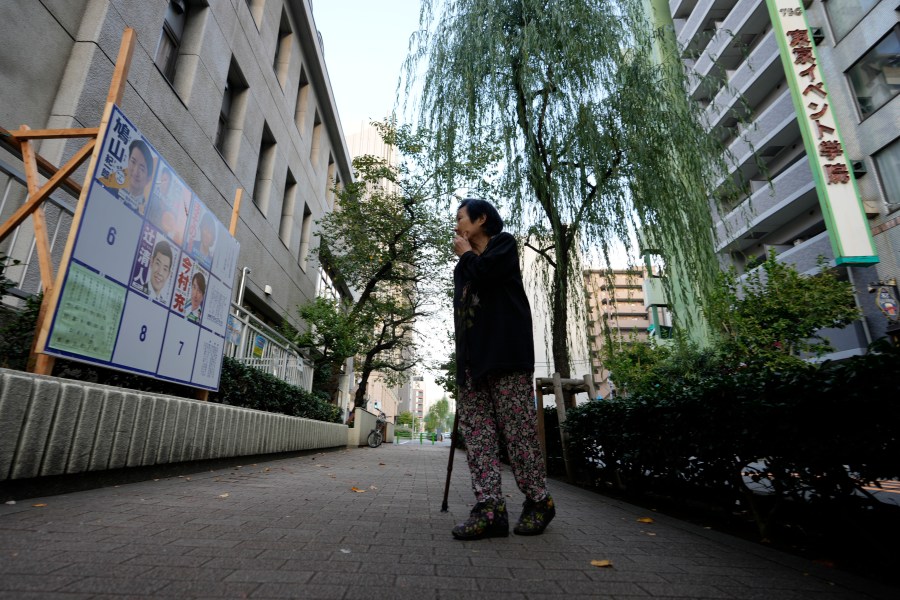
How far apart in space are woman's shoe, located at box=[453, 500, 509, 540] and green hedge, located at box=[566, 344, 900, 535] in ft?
4.69

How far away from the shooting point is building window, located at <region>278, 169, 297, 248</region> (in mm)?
14117

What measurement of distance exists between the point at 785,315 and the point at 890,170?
212 inches

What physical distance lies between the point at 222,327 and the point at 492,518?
4.21 m

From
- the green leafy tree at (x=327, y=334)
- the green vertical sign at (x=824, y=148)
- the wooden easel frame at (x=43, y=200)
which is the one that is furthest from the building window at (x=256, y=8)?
the green vertical sign at (x=824, y=148)

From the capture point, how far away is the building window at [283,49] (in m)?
13.5

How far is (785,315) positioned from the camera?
1382 centimetres

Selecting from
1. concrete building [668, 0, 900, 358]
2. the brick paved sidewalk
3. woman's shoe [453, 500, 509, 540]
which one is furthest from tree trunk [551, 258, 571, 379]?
concrete building [668, 0, 900, 358]

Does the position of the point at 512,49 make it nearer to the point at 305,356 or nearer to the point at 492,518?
the point at 492,518

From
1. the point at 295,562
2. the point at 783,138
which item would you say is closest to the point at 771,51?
the point at 783,138

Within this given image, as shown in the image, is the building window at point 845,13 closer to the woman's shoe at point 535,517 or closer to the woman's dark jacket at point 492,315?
the woman's dark jacket at point 492,315

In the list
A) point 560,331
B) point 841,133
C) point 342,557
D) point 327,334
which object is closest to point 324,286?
point 327,334

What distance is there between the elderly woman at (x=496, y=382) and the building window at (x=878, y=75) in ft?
58.4

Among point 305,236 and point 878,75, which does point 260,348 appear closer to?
point 305,236

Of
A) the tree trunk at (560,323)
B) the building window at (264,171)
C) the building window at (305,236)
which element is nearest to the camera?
the tree trunk at (560,323)
